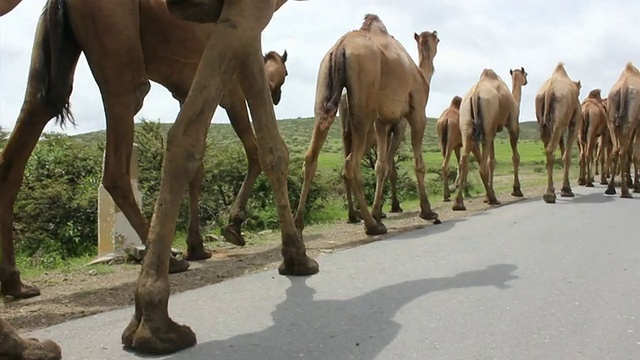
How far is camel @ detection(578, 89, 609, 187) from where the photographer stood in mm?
19469

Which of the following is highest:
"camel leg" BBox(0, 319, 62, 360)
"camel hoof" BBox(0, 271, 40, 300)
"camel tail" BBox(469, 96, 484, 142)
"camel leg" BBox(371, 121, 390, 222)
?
"camel tail" BBox(469, 96, 484, 142)

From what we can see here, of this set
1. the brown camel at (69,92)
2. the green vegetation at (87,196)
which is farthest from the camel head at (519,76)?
the brown camel at (69,92)

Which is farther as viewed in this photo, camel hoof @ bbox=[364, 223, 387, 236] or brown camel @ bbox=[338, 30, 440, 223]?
brown camel @ bbox=[338, 30, 440, 223]

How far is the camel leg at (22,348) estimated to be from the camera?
2.91 metres

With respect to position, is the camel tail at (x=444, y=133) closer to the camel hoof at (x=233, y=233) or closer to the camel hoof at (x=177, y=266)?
the camel hoof at (x=233, y=233)

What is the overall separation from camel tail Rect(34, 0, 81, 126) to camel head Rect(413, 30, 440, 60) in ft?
29.6

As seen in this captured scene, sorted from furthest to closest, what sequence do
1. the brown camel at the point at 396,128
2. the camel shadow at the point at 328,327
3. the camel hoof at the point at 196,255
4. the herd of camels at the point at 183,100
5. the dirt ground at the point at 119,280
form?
the brown camel at the point at 396,128 → the camel hoof at the point at 196,255 → the dirt ground at the point at 119,280 → the herd of camels at the point at 183,100 → the camel shadow at the point at 328,327

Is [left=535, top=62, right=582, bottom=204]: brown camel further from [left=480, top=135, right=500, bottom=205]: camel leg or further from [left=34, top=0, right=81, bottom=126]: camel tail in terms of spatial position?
[left=34, top=0, right=81, bottom=126]: camel tail

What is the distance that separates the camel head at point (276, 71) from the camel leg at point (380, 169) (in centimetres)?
178

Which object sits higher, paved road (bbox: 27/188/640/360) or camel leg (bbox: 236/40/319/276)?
camel leg (bbox: 236/40/319/276)

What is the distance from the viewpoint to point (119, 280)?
624cm

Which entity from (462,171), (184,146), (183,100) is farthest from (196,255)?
(462,171)

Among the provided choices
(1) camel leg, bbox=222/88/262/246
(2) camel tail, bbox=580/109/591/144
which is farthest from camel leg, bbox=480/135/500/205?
(2) camel tail, bbox=580/109/591/144

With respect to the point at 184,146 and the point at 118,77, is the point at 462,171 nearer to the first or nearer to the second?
the point at 118,77
